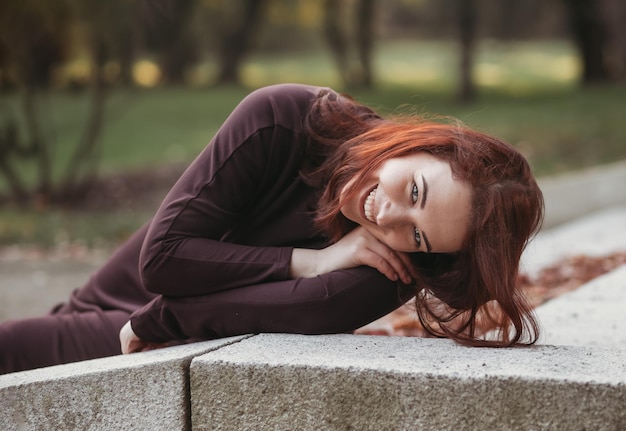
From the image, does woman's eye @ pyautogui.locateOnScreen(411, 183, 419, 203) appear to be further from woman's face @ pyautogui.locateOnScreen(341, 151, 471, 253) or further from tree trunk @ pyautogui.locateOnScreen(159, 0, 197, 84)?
tree trunk @ pyautogui.locateOnScreen(159, 0, 197, 84)

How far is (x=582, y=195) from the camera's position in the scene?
9.02 metres

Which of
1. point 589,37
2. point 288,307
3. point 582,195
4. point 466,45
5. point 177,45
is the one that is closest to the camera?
point 288,307

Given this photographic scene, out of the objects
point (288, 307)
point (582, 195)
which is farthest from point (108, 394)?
point (582, 195)

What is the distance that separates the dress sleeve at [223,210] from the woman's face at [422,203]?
1.44 feet

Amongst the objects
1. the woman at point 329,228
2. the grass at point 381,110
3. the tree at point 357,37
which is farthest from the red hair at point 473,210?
the tree at point 357,37

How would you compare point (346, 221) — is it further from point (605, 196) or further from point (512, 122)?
point (512, 122)

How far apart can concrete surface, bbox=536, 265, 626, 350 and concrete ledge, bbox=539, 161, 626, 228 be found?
4492 mm

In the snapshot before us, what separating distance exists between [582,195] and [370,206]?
6.96m

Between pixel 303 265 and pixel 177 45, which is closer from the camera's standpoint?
pixel 303 265

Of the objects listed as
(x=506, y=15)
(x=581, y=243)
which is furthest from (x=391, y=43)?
(x=581, y=243)

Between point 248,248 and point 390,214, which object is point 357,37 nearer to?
point 248,248

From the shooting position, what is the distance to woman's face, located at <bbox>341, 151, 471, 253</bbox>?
247 centimetres

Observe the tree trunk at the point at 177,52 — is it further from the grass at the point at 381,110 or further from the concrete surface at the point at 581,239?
the concrete surface at the point at 581,239

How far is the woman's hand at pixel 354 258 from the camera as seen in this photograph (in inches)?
105
